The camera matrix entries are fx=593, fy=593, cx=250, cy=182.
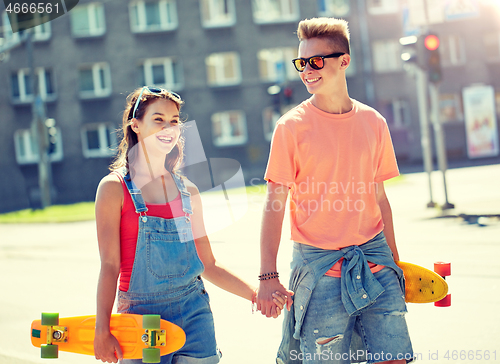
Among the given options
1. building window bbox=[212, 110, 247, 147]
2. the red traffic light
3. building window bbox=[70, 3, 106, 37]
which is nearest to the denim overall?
the red traffic light

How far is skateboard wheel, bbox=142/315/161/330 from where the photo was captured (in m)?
2.21

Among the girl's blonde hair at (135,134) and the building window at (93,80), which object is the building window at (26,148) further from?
the girl's blonde hair at (135,134)

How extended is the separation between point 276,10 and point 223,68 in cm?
373

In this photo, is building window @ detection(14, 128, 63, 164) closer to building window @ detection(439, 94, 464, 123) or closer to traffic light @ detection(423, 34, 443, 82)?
building window @ detection(439, 94, 464, 123)

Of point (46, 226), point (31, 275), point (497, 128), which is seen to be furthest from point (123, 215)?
point (497, 128)

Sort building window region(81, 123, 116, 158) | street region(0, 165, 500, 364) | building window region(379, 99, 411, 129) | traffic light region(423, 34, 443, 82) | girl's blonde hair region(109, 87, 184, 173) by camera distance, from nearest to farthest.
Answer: girl's blonde hair region(109, 87, 184, 173) < street region(0, 165, 500, 364) < traffic light region(423, 34, 443, 82) < building window region(81, 123, 116, 158) < building window region(379, 99, 411, 129)

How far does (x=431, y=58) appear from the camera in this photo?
11477 millimetres

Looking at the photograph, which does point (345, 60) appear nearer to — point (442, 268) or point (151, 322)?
point (442, 268)

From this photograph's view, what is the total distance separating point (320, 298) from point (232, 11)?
26054 mm

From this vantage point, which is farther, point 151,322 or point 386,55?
point 386,55

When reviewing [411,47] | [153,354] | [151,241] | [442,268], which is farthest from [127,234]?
[411,47]

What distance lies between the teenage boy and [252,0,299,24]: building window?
2546cm

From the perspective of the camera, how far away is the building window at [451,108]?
2828cm

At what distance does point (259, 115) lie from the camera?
2705 cm
